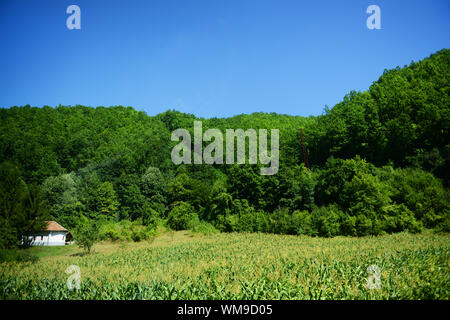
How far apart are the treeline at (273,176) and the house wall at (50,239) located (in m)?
4.93

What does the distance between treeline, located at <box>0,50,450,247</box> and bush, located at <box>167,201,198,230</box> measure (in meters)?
0.23

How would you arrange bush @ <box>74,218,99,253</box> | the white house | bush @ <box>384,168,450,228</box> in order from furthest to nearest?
the white house
bush @ <box>74,218,99,253</box>
bush @ <box>384,168,450,228</box>

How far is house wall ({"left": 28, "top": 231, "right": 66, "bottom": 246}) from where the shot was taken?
40656 mm

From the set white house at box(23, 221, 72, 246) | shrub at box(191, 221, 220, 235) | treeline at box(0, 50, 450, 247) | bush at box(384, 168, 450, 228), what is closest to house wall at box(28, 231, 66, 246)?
white house at box(23, 221, 72, 246)

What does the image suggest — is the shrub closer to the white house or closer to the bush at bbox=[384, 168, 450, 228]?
the white house

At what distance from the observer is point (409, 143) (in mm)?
40438

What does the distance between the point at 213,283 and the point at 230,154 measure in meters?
51.1

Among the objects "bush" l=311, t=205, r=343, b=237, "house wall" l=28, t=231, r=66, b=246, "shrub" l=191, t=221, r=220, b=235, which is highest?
"bush" l=311, t=205, r=343, b=237

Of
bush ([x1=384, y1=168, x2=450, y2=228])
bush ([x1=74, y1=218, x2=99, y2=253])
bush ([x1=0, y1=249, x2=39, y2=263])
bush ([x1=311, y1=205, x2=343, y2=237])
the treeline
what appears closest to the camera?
bush ([x1=0, y1=249, x2=39, y2=263])

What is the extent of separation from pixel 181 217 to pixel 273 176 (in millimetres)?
17900

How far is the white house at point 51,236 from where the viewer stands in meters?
40.6

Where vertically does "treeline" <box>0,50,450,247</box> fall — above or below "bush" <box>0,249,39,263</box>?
above

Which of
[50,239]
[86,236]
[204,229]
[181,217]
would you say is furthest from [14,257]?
[181,217]
